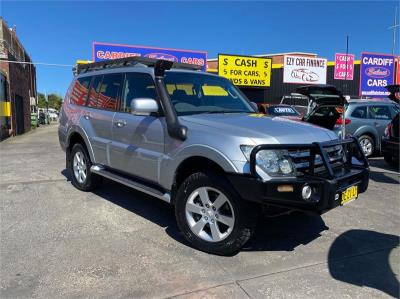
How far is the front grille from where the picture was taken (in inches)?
150

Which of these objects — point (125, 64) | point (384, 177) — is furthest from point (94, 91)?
point (384, 177)

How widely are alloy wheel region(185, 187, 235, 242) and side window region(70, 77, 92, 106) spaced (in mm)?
3196

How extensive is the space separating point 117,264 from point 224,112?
216cm

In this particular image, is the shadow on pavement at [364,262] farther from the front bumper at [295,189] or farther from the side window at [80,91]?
the side window at [80,91]

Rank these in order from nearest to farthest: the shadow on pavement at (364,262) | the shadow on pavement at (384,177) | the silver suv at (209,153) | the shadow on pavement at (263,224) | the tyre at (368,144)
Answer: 1. the shadow on pavement at (364,262)
2. the silver suv at (209,153)
3. the shadow on pavement at (263,224)
4. the shadow on pavement at (384,177)
5. the tyre at (368,144)

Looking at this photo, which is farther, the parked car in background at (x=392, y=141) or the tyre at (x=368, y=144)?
the tyre at (x=368, y=144)

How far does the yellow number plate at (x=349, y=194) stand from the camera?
3900mm

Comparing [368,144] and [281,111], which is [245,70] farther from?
[368,144]

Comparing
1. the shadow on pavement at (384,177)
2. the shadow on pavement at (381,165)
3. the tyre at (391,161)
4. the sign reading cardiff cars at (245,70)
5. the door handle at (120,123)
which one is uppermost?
the sign reading cardiff cars at (245,70)

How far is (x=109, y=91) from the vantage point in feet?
19.2

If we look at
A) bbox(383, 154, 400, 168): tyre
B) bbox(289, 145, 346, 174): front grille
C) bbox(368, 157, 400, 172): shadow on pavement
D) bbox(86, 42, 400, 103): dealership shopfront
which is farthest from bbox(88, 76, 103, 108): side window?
bbox(86, 42, 400, 103): dealership shopfront

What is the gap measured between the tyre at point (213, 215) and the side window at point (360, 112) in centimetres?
825

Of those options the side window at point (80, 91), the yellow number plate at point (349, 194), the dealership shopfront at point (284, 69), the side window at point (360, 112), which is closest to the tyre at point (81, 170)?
the side window at point (80, 91)

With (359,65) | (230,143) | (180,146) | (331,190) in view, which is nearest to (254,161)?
(230,143)
